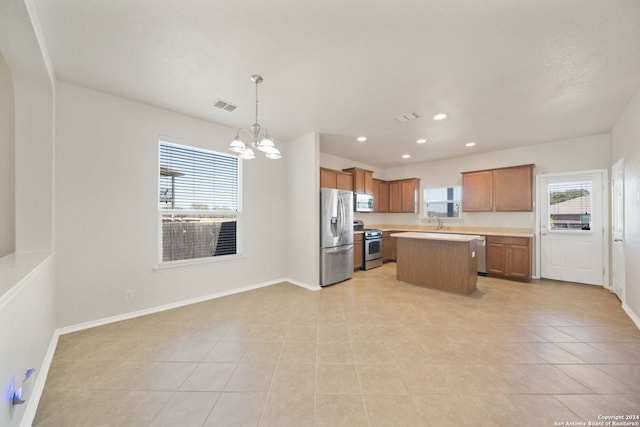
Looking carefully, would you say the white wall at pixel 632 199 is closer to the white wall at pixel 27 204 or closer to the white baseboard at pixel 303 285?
the white baseboard at pixel 303 285

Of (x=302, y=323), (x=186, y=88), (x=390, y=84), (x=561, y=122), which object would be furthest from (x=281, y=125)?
(x=561, y=122)

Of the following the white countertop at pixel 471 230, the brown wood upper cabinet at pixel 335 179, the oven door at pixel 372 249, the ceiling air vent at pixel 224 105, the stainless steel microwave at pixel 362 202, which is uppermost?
the ceiling air vent at pixel 224 105

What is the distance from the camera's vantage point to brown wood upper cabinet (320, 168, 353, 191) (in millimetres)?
4957

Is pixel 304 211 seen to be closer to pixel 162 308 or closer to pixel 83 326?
pixel 162 308

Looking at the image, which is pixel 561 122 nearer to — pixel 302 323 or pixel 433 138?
pixel 433 138

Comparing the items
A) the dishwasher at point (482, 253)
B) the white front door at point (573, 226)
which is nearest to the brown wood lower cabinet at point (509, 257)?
the dishwasher at point (482, 253)

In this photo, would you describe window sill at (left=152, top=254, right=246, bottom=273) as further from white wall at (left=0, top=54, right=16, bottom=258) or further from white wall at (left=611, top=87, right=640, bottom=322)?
white wall at (left=611, top=87, right=640, bottom=322)

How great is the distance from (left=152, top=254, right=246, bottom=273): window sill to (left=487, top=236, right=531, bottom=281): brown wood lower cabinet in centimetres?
498

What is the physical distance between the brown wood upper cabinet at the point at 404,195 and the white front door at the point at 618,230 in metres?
3.45

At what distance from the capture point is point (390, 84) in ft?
8.68

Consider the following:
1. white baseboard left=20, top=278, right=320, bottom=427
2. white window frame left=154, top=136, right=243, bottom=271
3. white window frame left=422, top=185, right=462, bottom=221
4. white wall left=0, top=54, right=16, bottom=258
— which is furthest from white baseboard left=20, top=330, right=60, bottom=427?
white window frame left=422, top=185, right=462, bottom=221

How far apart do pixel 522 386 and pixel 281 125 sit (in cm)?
405

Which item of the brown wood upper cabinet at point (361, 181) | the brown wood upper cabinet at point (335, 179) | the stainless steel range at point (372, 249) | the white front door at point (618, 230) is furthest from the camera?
the brown wood upper cabinet at point (361, 181)

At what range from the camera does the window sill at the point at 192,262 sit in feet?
10.7
